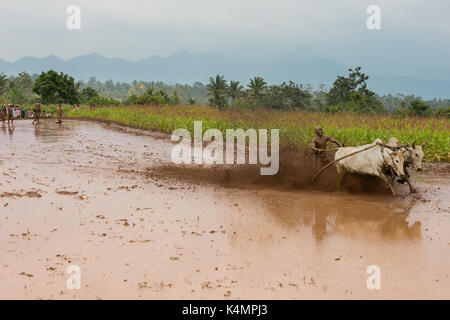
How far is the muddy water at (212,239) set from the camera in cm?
497

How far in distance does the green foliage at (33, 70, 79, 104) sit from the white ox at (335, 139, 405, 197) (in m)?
43.4

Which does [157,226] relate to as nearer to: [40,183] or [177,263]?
[177,263]

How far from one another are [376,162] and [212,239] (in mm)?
4169

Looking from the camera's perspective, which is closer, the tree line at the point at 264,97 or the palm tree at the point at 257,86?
the tree line at the point at 264,97

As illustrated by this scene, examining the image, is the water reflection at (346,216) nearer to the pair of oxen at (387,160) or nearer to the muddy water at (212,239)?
the muddy water at (212,239)

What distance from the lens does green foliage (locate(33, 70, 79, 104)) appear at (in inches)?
1811

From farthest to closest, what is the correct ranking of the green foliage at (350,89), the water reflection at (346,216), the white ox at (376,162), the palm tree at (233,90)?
the palm tree at (233,90), the green foliage at (350,89), the white ox at (376,162), the water reflection at (346,216)

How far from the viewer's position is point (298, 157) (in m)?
13.8

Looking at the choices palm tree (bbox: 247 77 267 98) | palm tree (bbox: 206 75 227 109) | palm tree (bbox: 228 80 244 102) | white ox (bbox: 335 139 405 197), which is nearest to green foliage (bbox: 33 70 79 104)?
palm tree (bbox: 206 75 227 109)

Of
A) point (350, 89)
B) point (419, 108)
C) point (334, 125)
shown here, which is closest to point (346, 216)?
point (334, 125)

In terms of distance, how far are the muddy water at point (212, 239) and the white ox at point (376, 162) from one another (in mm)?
639

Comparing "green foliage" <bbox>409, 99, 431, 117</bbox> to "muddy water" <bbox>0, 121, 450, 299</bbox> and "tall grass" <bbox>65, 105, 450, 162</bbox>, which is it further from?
"muddy water" <bbox>0, 121, 450, 299</bbox>

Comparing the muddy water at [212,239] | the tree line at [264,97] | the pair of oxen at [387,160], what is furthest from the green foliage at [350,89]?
the pair of oxen at [387,160]

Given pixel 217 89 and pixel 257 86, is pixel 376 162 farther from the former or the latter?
pixel 217 89
